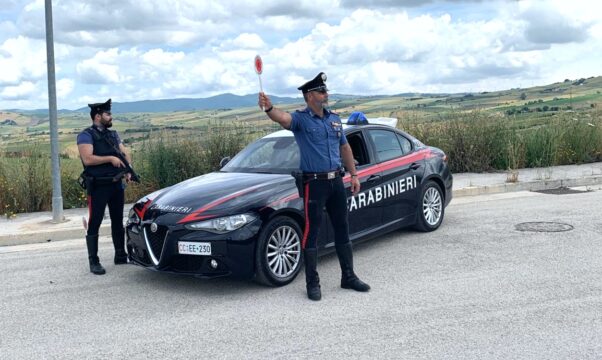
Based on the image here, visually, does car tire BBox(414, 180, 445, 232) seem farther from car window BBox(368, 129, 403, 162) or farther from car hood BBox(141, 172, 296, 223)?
car hood BBox(141, 172, 296, 223)

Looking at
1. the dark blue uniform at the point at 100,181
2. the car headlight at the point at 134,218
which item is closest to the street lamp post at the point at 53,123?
the dark blue uniform at the point at 100,181

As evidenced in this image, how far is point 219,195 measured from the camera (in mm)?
6191

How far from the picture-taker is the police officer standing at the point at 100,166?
679 centimetres

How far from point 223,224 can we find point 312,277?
96 cm

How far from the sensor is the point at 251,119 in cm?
1409

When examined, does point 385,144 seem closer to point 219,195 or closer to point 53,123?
point 219,195

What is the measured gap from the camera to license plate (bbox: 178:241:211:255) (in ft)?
19.0

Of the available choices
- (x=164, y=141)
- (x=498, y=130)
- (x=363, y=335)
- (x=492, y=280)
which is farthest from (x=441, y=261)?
(x=498, y=130)

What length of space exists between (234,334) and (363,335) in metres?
0.99

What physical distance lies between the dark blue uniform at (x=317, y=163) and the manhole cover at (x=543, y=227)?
3832 mm

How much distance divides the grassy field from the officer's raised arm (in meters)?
5.59

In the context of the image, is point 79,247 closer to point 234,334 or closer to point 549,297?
point 234,334

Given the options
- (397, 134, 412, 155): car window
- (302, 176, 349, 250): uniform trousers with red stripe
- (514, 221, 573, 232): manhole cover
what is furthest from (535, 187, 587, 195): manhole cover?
(302, 176, 349, 250): uniform trousers with red stripe

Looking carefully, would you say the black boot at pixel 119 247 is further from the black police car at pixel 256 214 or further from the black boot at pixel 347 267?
the black boot at pixel 347 267
